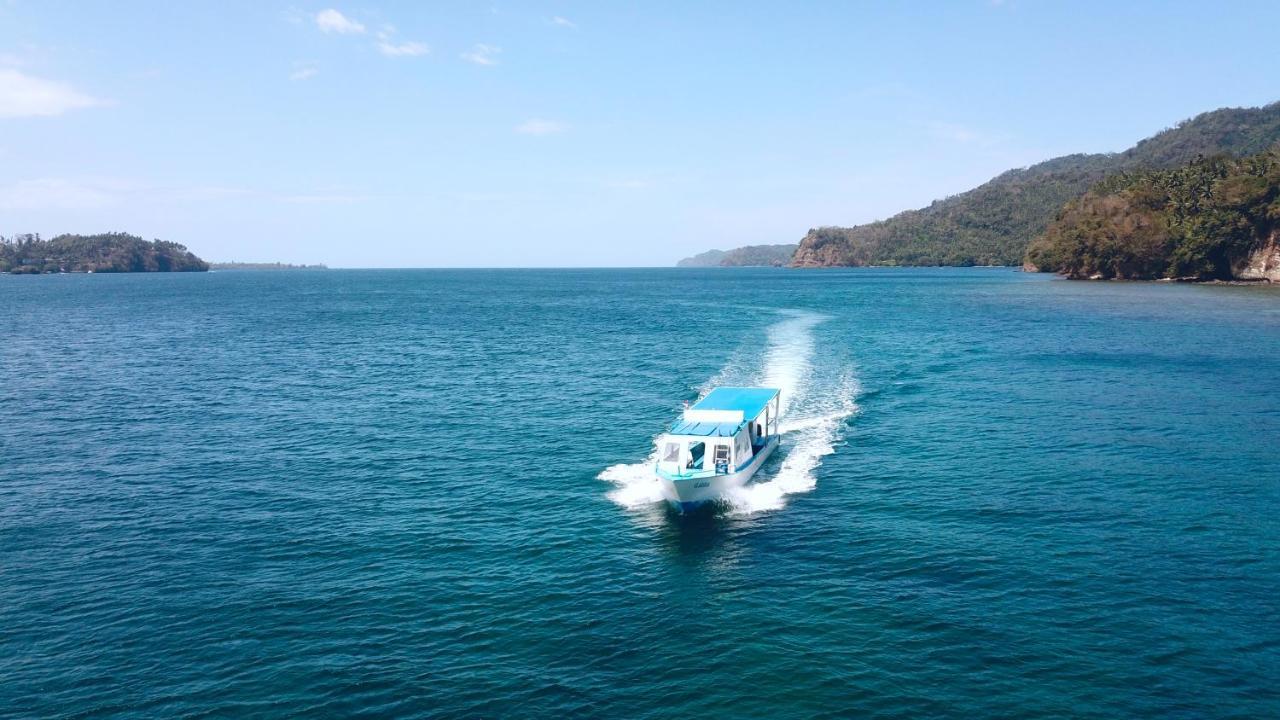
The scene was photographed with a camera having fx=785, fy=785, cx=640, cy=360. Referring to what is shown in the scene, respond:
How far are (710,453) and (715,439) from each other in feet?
2.75

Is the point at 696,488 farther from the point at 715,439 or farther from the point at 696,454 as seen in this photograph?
the point at 715,439

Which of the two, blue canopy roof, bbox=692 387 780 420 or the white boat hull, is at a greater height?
blue canopy roof, bbox=692 387 780 420

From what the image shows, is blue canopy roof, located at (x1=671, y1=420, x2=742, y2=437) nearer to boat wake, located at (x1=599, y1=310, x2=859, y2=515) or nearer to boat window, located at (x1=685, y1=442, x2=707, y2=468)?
boat window, located at (x1=685, y1=442, x2=707, y2=468)

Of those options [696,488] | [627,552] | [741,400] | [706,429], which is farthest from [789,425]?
[627,552]

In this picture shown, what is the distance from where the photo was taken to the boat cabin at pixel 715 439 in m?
43.5

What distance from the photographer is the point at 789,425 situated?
205 feet

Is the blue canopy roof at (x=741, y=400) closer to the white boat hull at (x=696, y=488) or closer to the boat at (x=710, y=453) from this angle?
the boat at (x=710, y=453)

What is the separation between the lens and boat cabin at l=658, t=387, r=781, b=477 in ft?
143

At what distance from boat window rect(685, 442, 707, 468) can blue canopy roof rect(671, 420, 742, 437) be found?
2.29 feet

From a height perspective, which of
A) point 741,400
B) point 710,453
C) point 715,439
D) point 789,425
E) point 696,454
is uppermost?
point 741,400

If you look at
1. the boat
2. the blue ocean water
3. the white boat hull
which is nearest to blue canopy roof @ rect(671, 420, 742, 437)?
the boat

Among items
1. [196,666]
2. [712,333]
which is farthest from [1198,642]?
[712,333]

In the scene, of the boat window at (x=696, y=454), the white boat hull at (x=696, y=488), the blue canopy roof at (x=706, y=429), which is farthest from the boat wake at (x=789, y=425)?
the blue canopy roof at (x=706, y=429)

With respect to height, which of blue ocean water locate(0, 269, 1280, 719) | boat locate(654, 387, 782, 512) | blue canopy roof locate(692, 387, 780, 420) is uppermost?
blue canopy roof locate(692, 387, 780, 420)
